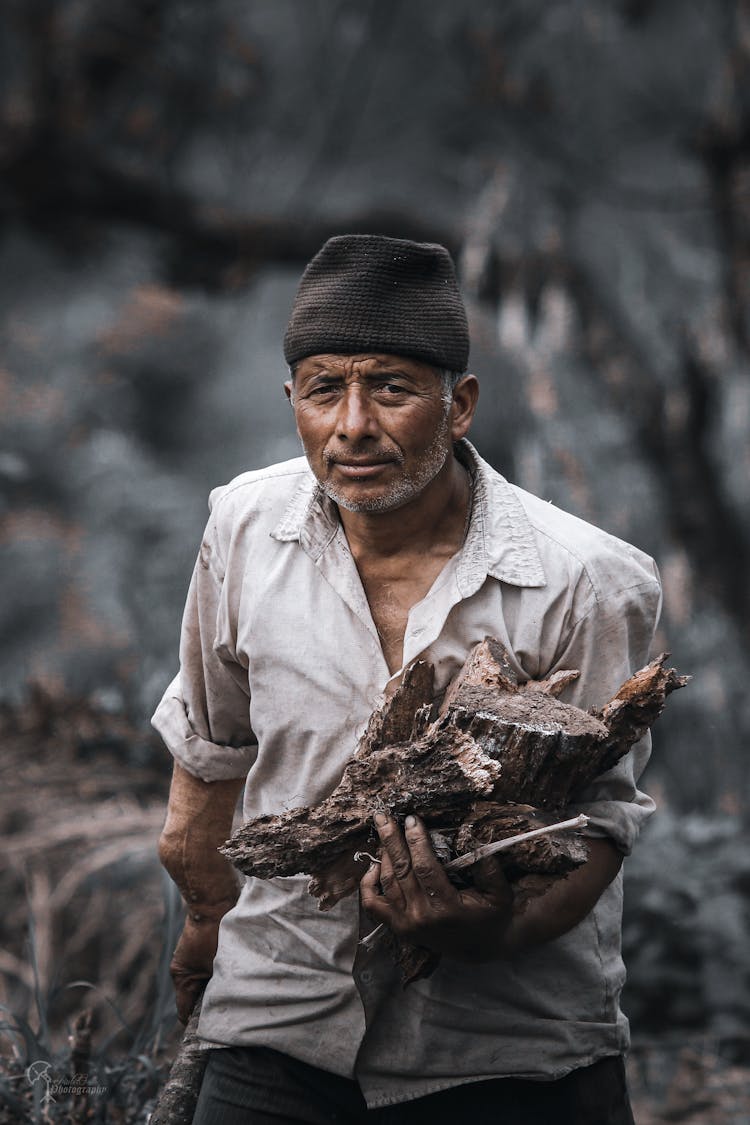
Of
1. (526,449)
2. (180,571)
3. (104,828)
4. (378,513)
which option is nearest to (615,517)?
(526,449)

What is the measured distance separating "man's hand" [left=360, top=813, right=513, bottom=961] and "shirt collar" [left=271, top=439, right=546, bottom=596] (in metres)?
0.41

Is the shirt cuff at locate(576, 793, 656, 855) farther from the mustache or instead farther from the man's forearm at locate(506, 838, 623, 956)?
the mustache

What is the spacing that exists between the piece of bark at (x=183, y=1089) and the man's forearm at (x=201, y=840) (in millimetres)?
224

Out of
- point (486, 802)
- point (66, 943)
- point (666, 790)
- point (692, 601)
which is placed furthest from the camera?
point (692, 601)

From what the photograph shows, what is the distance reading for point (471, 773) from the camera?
61.8 inches

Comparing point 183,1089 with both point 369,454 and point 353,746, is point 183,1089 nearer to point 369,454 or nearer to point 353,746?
point 353,746

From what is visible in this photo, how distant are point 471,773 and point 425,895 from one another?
176 mm

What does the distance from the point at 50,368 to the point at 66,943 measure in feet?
8.88

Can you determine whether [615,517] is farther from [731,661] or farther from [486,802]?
[486,802]

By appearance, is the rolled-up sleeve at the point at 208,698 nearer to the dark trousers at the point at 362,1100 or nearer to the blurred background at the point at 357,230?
the dark trousers at the point at 362,1100

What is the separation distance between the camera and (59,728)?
510 centimetres

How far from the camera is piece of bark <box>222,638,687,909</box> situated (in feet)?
5.27
